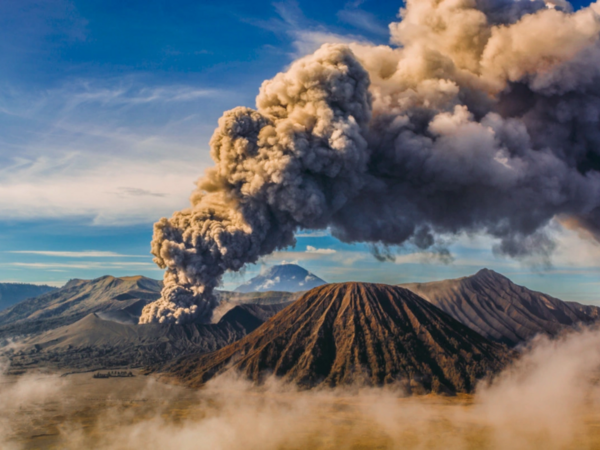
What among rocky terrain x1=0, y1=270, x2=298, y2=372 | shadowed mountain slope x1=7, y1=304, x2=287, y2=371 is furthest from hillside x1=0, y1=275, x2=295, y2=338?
shadowed mountain slope x1=7, y1=304, x2=287, y2=371

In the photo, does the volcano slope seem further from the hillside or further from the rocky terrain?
the hillside

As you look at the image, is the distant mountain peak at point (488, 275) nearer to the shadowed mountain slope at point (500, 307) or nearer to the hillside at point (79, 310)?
the shadowed mountain slope at point (500, 307)

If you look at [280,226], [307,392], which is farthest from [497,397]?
[280,226]

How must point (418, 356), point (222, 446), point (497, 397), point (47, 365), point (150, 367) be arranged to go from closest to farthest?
point (222, 446), point (497, 397), point (418, 356), point (150, 367), point (47, 365)

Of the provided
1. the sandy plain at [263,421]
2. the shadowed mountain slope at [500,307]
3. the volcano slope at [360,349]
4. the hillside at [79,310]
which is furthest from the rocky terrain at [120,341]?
the shadowed mountain slope at [500,307]

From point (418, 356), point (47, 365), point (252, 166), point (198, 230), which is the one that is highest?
point (252, 166)

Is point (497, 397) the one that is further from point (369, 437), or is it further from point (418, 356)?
point (369, 437)
